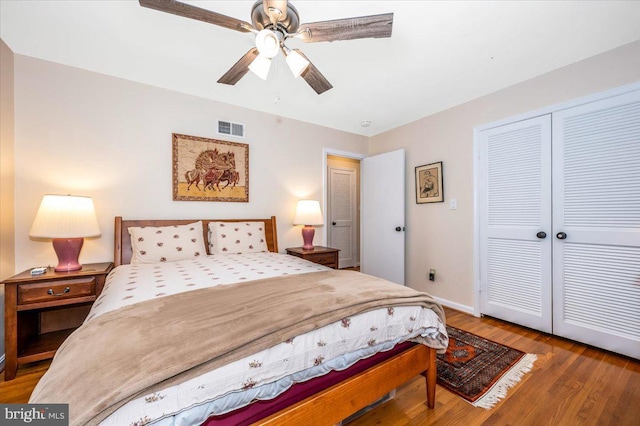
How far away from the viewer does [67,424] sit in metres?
0.66

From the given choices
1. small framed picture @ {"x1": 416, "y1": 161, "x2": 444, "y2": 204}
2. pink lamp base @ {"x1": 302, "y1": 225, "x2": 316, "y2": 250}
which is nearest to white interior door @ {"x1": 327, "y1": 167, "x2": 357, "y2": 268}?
pink lamp base @ {"x1": 302, "y1": 225, "x2": 316, "y2": 250}

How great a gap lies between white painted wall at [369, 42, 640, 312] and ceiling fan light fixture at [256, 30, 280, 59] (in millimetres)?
2485

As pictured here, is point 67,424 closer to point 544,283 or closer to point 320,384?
point 320,384

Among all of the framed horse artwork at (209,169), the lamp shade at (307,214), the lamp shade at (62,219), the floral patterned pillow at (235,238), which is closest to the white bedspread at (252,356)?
the lamp shade at (62,219)

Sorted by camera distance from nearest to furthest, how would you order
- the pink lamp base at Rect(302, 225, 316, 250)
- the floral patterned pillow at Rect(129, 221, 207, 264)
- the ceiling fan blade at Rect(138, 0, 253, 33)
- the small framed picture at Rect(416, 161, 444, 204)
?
the ceiling fan blade at Rect(138, 0, 253, 33) → the floral patterned pillow at Rect(129, 221, 207, 264) → the small framed picture at Rect(416, 161, 444, 204) → the pink lamp base at Rect(302, 225, 316, 250)

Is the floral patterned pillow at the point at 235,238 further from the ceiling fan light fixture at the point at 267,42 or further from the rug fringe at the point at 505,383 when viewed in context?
the rug fringe at the point at 505,383

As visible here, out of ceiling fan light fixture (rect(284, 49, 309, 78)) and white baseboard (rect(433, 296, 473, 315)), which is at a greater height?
ceiling fan light fixture (rect(284, 49, 309, 78))

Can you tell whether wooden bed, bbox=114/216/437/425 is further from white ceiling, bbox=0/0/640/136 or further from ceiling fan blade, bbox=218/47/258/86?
white ceiling, bbox=0/0/640/136

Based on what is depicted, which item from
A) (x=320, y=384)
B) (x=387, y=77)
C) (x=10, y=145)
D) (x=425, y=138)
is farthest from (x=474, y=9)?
(x=10, y=145)

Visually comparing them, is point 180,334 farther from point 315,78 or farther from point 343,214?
point 343,214

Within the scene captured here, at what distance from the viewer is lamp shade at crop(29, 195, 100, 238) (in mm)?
1882

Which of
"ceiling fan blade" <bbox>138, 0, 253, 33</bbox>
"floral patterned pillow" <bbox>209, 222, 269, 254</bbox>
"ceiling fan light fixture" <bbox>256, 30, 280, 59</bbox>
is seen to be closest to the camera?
"ceiling fan blade" <bbox>138, 0, 253, 33</bbox>

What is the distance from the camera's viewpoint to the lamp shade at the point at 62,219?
188 cm

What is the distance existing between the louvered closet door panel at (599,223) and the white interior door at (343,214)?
10.9 feet
